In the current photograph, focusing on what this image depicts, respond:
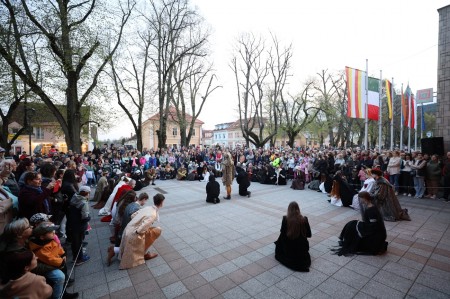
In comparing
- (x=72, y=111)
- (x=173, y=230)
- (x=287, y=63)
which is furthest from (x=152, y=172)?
(x=287, y=63)

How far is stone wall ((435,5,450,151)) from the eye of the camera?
1036 centimetres

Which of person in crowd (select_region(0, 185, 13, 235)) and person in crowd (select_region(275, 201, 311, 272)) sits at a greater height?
person in crowd (select_region(0, 185, 13, 235))

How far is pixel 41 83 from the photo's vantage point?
13.3m

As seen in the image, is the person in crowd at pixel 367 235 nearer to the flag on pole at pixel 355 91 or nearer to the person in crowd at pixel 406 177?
the person in crowd at pixel 406 177

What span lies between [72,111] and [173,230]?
11.1 metres

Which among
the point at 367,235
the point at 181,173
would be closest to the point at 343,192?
the point at 367,235

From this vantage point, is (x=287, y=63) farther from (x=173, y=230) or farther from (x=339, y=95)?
(x=173, y=230)

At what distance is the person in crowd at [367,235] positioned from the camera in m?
4.51

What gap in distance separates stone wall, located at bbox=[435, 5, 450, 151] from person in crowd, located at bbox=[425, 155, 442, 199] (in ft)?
6.98

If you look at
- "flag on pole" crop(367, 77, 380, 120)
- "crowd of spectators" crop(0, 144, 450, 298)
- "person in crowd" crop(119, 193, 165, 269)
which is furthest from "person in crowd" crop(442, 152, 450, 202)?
"person in crowd" crop(119, 193, 165, 269)

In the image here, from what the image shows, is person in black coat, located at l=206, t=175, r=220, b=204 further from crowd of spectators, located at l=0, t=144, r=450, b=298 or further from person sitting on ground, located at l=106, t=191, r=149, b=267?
person sitting on ground, located at l=106, t=191, r=149, b=267

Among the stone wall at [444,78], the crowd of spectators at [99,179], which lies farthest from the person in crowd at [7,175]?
the stone wall at [444,78]

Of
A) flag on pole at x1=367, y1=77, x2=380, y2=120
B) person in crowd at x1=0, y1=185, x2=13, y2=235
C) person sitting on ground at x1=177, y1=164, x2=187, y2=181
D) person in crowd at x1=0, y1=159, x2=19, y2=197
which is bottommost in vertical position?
person sitting on ground at x1=177, y1=164, x2=187, y2=181

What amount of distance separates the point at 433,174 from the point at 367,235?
7.55 meters
